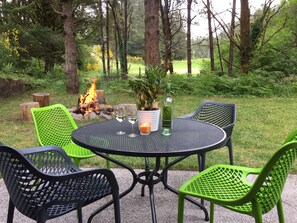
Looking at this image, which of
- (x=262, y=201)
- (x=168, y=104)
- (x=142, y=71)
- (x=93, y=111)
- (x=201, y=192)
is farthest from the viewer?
(x=93, y=111)

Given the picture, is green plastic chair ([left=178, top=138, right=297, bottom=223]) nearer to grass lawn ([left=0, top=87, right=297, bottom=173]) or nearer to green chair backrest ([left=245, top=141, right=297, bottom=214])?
green chair backrest ([left=245, top=141, right=297, bottom=214])

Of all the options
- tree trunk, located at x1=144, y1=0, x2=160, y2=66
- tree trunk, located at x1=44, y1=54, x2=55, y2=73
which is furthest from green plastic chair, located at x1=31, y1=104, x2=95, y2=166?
tree trunk, located at x1=44, y1=54, x2=55, y2=73

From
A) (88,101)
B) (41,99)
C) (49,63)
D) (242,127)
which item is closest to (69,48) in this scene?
(41,99)

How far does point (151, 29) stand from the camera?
8016mm

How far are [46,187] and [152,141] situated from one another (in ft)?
2.26

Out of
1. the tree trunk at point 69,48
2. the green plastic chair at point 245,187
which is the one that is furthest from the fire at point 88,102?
the green plastic chair at point 245,187

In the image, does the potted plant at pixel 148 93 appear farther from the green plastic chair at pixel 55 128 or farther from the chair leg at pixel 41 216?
the chair leg at pixel 41 216

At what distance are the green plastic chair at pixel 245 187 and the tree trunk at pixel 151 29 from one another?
20.9 ft

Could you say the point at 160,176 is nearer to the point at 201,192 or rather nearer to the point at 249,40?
the point at 201,192

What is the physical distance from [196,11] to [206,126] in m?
12.3

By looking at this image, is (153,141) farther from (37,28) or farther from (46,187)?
(37,28)

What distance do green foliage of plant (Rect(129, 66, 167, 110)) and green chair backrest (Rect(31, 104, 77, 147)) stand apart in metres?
0.97

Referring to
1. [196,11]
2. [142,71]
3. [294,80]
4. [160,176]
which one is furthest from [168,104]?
[196,11]

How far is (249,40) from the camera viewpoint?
9875 mm
